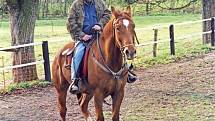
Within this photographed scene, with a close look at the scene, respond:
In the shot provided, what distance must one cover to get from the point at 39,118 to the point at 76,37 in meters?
2.34

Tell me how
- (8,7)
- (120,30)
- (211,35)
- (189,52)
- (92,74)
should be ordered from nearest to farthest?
(120,30)
(92,74)
(8,7)
(189,52)
(211,35)

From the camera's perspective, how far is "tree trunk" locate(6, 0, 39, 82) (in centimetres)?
1221

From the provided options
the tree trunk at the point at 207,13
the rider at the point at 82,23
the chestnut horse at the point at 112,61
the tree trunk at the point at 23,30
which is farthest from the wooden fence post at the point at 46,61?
the tree trunk at the point at 207,13

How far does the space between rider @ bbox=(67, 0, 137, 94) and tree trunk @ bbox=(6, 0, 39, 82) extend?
5.51 m

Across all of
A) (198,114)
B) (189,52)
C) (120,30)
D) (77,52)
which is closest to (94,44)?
(77,52)

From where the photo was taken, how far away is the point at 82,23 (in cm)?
694

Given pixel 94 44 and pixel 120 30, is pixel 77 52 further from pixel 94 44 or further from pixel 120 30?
pixel 120 30

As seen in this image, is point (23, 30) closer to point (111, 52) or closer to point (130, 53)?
point (111, 52)

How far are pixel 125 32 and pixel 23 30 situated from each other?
693 centimetres

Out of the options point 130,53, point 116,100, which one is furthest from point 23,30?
point 130,53

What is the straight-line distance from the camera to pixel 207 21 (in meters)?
18.8

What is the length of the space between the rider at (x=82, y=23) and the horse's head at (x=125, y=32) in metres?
0.72

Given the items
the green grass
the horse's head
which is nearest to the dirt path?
the green grass

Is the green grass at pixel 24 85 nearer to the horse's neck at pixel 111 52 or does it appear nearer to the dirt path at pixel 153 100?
the dirt path at pixel 153 100
